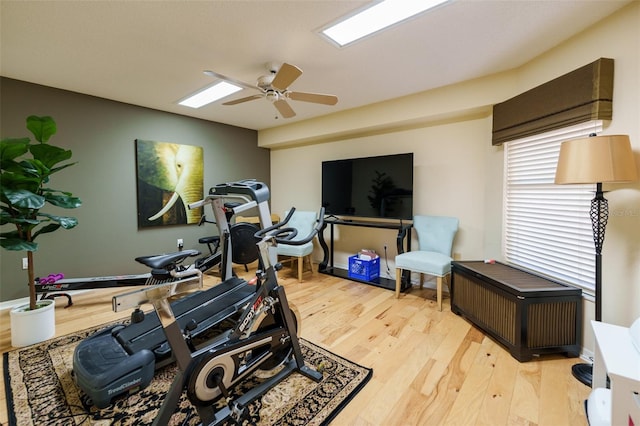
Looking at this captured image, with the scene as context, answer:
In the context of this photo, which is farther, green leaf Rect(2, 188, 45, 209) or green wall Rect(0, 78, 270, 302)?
green wall Rect(0, 78, 270, 302)

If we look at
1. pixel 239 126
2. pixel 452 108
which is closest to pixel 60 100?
pixel 239 126

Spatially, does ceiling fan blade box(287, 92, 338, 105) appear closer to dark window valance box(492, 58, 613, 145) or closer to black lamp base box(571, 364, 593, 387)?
dark window valance box(492, 58, 613, 145)

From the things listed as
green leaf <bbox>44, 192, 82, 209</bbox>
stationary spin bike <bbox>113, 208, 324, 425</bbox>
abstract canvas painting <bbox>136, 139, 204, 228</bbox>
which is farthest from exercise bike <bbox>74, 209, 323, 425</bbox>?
abstract canvas painting <bbox>136, 139, 204, 228</bbox>

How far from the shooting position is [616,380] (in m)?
1.08

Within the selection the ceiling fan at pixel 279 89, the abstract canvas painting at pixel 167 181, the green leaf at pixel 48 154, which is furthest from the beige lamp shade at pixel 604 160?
the abstract canvas painting at pixel 167 181

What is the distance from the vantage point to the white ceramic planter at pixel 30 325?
2.17 meters

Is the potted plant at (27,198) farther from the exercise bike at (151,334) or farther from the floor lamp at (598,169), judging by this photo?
the floor lamp at (598,169)

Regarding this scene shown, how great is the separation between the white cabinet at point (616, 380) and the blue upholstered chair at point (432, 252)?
A: 136cm

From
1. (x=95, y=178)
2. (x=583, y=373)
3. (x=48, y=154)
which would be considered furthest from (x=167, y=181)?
(x=583, y=373)

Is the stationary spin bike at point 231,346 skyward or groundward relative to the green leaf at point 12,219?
groundward

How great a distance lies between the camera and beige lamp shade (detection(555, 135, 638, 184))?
158 cm

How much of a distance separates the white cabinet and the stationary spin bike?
1.42m

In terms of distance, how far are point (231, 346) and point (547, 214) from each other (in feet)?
8.85

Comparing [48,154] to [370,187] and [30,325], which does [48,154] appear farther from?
[370,187]
